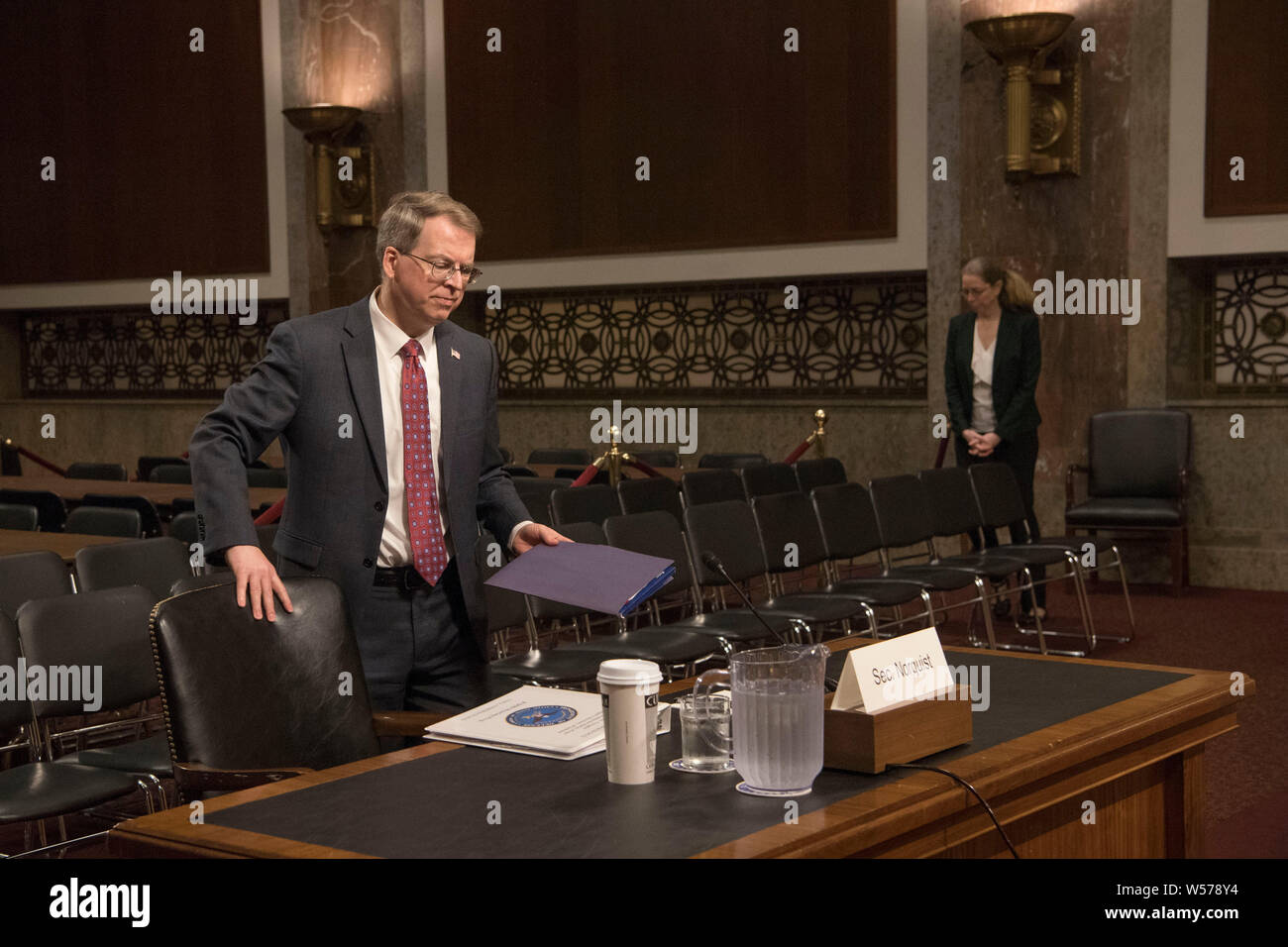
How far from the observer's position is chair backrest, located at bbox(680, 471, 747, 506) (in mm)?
6738

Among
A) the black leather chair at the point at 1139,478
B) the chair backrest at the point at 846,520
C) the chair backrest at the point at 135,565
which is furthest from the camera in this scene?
the black leather chair at the point at 1139,478

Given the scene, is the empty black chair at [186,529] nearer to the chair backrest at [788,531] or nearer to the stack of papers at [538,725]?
the chair backrest at [788,531]

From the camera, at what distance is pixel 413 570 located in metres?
2.94

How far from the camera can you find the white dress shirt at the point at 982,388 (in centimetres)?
726

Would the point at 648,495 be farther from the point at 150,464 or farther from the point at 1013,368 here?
the point at 150,464

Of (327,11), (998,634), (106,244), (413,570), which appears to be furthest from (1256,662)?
(106,244)

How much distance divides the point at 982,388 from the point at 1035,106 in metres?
2.26

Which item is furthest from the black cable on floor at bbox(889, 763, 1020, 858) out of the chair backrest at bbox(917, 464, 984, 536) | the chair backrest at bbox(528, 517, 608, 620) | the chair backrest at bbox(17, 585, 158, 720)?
the chair backrest at bbox(917, 464, 984, 536)

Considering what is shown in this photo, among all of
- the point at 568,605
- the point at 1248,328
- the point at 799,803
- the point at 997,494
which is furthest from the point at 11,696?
the point at 1248,328

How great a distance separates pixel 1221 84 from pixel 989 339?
2393 millimetres

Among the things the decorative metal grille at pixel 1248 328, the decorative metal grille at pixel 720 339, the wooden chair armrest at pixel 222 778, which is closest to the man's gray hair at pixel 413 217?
the wooden chair armrest at pixel 222 778

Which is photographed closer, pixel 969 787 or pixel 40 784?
pixel 969 787

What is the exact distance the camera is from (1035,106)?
865cm

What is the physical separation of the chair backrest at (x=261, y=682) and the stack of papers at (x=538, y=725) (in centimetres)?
38
